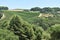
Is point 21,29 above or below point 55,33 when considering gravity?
above

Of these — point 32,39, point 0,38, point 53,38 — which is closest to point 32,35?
point 32,39

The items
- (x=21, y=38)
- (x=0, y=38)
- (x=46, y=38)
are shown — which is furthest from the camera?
(x=46, y=38)

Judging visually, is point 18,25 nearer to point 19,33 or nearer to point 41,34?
point 19,33

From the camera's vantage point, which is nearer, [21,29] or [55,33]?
[21,29]

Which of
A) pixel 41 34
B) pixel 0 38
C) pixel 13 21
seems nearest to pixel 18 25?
pixel 13 21

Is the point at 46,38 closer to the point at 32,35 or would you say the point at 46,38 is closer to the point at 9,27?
the point at 32,35

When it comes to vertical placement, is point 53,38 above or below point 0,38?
below

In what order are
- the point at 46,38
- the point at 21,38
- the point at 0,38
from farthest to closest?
the point at 46,38 → the point at 21,38 → the point at 0,38

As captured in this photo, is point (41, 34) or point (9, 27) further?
point (41, 34)

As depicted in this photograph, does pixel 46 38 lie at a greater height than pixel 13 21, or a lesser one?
lesser
